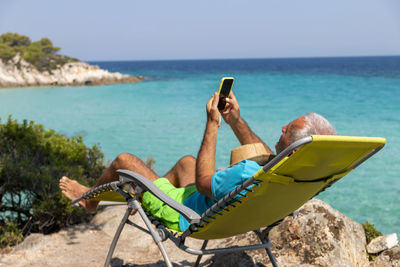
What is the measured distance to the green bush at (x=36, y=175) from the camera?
4.06 m

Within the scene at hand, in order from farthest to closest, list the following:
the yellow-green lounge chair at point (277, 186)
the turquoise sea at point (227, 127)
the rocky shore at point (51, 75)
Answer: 1. the rocky shore at point (51, 75)
2. the turquoise sea at point (227, 127)
3. the yellow-green lounge chair at point (277, 186)

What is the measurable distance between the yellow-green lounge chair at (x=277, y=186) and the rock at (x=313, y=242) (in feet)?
2.49

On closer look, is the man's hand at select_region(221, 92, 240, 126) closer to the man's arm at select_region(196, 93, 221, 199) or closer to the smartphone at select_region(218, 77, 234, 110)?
the smartphone at select_region(218, 77, 234, 110)

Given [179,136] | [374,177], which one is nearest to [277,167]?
[374,177]

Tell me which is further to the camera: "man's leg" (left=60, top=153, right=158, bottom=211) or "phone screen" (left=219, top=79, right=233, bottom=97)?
"man's leg" (left=60, top=153, right=158, bottom=211)

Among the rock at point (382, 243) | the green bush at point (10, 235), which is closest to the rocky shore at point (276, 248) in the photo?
the rock at point (382, 243)

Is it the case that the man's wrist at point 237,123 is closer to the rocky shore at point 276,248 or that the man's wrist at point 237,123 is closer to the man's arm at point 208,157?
the man's arm at point 208,157

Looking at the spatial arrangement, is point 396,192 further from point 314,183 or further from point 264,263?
point 314,183

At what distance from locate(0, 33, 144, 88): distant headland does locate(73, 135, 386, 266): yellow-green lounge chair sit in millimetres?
35737

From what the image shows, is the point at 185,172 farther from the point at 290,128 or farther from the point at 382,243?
the point at 382,243

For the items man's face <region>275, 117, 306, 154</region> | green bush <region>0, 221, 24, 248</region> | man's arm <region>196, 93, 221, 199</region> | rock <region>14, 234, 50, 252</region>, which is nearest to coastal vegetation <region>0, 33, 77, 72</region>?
green bush <region>0, 221, 24, 248</region>

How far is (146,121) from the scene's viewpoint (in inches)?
659

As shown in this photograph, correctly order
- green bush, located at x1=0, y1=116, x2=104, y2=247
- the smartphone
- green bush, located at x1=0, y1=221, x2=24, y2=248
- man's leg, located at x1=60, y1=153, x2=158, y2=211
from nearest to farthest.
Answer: the smartphone, man's leg, located at x1=60, y1=153, x2=158, y2=211, green bush, located at x1=0, y1=221, x2=24, y2=248, green bush, located at x1=0, y1=116, x2=104, y2=247

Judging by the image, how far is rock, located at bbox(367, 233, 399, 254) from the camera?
319 centimetres
